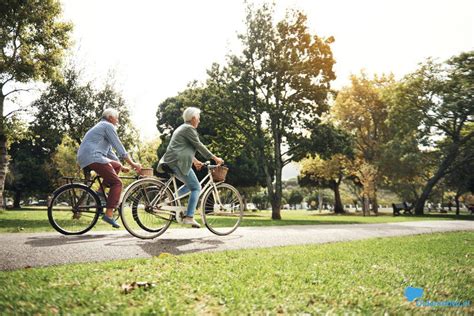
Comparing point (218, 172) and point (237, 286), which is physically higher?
point (218, 172)

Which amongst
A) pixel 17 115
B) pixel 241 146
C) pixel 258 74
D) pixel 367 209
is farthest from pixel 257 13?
pixel 367 209

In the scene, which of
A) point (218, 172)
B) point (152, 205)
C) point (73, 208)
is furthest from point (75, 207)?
point (218, 172)

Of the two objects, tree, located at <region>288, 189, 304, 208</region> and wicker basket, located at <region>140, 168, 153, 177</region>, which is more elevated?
wicker basket, located at <region>140, 168, 153, 177</region>

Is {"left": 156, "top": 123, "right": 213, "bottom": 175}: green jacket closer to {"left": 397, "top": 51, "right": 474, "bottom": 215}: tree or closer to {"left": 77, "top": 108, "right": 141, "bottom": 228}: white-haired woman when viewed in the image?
{"left": 77, "top": 108, "right": 141, "bottom": 228}: white-haired woman

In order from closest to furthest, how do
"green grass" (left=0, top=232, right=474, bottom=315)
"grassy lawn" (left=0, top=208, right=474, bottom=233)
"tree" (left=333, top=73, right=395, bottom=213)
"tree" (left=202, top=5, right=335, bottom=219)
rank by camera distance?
"green grass" (left=0, top=232, right=474, bottom=315), "grassy lawn" (left=0, top=208, right=474, bottom=233), "tree" (left=202, top=5, right=335, bottom=219), "tree" (left=333, top=73, right=395, bottom=213)

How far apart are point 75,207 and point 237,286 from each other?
13.4 ft

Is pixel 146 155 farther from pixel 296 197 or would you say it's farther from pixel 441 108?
pixel 296 197

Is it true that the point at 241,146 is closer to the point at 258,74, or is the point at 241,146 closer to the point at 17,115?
the point at 258,74

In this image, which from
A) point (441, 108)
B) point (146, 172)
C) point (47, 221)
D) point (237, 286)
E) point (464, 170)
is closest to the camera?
point (237, 286)

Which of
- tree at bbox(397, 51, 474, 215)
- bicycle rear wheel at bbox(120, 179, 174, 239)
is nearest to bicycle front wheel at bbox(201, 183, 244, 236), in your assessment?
bicycle rear wheel at bbox(120, 179, 174, 239)

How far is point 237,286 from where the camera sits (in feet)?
9.07

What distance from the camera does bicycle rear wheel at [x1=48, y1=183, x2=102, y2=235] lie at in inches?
220

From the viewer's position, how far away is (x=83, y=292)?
2.42 meters

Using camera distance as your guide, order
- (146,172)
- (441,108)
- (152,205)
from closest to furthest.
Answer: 1. (152,205)
2. (146,172)
3. (441,108)
